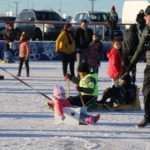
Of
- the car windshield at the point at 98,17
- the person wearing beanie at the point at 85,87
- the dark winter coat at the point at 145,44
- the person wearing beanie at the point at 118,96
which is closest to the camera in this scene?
the dark winter coat at the point at 145,44

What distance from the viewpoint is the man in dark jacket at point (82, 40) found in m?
14.9

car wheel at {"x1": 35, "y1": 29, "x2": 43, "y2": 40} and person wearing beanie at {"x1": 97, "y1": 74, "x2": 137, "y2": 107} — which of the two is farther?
car wheel at {"x1": 35, "y1": 29, "x2": 43, "y2": 40}

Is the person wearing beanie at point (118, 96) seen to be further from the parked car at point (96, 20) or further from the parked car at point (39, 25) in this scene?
the parked car at point (39, 25)

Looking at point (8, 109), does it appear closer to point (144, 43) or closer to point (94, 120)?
point (94, 120)

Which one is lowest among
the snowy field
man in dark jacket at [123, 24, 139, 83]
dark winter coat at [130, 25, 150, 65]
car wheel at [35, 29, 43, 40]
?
car wheel at [35, 29, 43, 40]

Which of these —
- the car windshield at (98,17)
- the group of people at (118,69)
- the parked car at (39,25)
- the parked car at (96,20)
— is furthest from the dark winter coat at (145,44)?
the car windshield at (98,17)

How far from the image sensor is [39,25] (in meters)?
29.9

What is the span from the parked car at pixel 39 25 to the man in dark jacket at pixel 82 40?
13174 mm

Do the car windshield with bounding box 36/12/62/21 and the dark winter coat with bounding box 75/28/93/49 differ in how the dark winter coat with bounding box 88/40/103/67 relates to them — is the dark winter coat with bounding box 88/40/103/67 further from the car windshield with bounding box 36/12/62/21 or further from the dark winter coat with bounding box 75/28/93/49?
the car windshield with bounding box 36/12/62/21

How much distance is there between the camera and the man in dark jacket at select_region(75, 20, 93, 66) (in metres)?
14.9

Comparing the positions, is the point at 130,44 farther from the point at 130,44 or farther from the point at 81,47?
the point at 81,47

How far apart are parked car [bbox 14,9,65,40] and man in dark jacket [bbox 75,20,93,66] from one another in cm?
1317

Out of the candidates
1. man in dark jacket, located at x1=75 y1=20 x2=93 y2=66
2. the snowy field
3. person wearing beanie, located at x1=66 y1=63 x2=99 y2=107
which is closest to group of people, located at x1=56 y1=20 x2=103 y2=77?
man in dark jacket, located at x1=75 y1=20 x2=93 y2=66

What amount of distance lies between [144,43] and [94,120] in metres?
1.25
